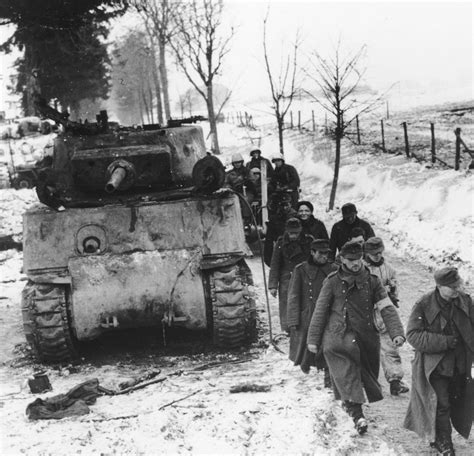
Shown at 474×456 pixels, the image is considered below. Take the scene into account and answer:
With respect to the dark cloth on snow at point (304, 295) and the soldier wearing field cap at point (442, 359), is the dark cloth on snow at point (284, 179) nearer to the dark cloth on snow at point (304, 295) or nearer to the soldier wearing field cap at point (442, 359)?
the dark cloth on snow at point (304, 295)

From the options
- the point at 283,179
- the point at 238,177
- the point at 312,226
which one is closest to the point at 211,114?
the point at 238,177

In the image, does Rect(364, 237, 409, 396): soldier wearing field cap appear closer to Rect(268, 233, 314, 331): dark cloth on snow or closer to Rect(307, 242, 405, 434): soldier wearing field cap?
Rect(307, 242, 405, 434): soldier wearing field cap

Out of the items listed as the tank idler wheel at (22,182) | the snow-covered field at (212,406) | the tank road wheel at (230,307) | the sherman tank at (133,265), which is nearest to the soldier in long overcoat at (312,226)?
the sherman tank at (133,265)

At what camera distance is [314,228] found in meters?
9.23

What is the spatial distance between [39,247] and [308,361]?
3.34 metres

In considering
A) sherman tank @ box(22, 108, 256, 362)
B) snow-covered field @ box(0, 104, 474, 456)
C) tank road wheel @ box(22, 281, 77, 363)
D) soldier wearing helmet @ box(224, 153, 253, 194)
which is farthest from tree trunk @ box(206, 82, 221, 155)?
tank road wheel @ box(22, 281, 77, 363)

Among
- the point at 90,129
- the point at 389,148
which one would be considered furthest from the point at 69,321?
the point at 389,148

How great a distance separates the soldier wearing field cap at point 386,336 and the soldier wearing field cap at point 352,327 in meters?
0.30

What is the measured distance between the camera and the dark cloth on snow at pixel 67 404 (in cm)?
659

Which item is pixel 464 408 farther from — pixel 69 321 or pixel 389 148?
pixel 389 148

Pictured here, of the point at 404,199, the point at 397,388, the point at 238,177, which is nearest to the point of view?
the point at 397,388

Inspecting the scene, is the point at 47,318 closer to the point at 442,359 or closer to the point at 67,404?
the point at 67,404

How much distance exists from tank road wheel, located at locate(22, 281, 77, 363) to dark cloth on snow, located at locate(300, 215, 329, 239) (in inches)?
119

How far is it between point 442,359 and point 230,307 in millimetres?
3104
